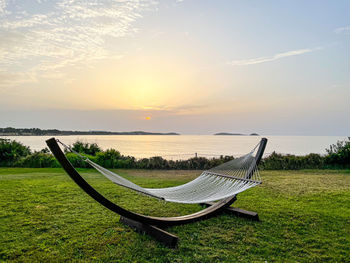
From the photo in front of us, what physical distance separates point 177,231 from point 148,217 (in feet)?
1.76

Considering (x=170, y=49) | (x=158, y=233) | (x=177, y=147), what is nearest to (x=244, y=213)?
(x=158, y=233)

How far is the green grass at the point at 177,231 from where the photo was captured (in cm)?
224

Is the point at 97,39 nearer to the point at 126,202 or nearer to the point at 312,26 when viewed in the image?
the point at 126,202

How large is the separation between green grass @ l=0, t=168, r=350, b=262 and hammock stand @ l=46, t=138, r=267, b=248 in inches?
3.5

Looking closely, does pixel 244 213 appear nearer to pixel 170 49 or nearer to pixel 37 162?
pixel 170 49

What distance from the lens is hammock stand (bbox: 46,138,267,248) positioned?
181 centimetres

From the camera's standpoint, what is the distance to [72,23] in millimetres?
6207

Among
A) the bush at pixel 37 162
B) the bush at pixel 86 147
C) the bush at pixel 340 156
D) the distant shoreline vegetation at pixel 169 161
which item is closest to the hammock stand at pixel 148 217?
the distant shoreline vegetation at pixel 169 161

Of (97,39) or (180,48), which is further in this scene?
(180,48)

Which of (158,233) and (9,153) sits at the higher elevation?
(9,153)

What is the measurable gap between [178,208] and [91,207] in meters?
1.49

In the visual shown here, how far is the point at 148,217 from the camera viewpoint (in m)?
2.51

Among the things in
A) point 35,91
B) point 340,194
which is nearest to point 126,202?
point 340,194

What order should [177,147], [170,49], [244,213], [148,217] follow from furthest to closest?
[177,147] < [170,49] < [244,213] < [148,217]
